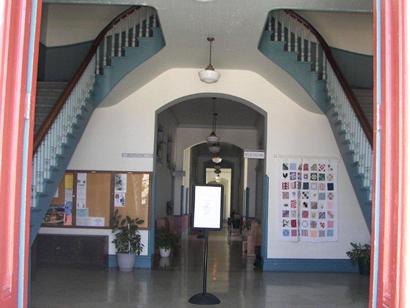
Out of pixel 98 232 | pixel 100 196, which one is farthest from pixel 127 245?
pixel 100 196

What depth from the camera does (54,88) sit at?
339 inches

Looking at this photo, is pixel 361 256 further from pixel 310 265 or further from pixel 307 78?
pixel 307 78

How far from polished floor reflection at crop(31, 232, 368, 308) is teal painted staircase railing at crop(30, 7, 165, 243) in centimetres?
138

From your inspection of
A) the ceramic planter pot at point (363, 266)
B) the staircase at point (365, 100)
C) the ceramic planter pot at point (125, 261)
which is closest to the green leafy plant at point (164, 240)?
the ceramic planter pot at point (125, 261)

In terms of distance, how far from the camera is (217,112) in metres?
13.1

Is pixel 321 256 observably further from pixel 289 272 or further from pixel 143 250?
pixel 143 250

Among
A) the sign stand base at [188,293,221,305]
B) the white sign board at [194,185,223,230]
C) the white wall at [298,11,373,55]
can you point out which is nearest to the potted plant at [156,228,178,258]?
the sign stand base at [188,293,221,305]

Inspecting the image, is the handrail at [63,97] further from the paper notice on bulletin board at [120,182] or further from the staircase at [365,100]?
the staircase at [365,100]

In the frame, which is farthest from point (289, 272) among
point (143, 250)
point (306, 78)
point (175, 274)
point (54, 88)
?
point (54, 88)

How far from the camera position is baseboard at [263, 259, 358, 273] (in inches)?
340

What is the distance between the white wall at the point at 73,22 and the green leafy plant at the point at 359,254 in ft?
20.1

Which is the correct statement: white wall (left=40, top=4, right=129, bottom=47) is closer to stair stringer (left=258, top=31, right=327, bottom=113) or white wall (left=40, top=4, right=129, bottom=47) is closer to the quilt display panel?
stair stringer (left=258, top=31, right=327, bottom=113)

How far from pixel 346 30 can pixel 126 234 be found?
5718 mm

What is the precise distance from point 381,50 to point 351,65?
807 cm
